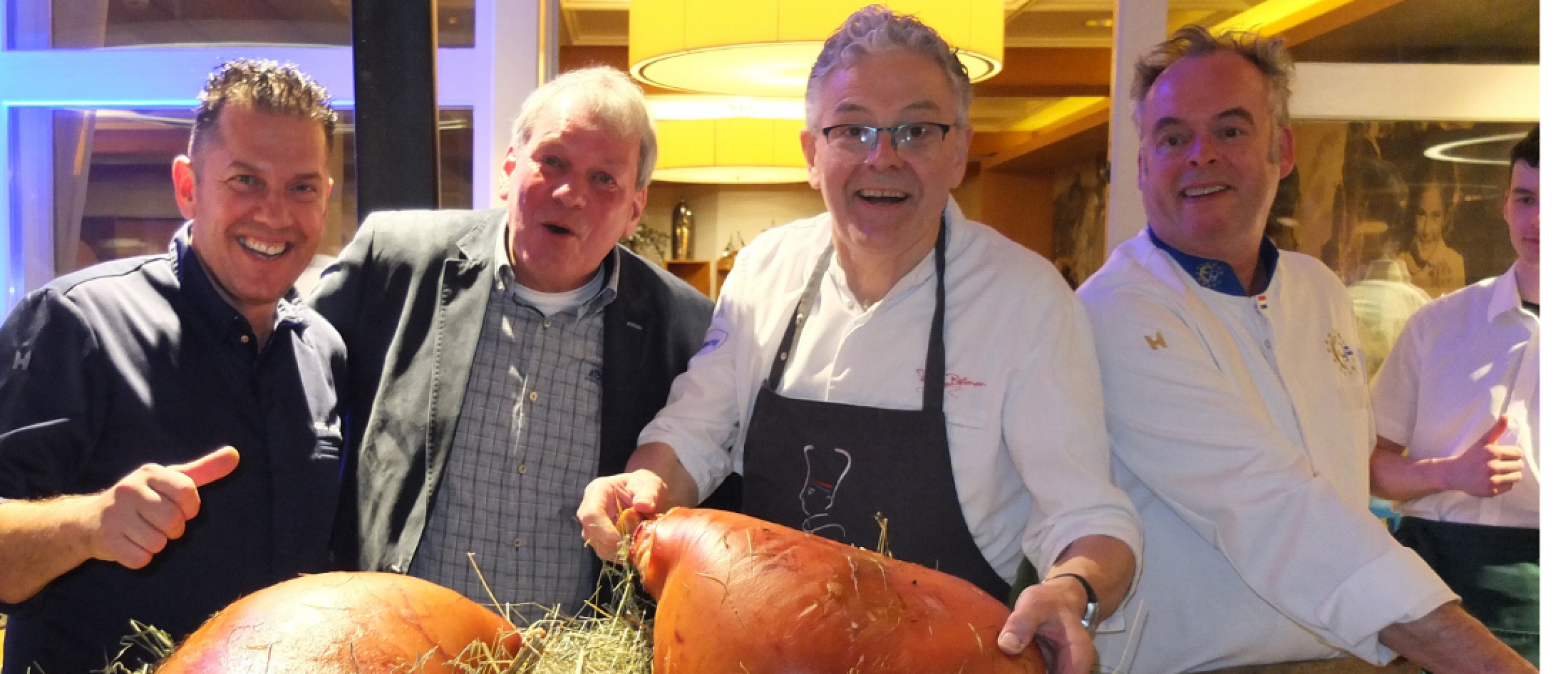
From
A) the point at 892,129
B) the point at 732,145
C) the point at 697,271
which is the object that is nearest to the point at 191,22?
the point at 732,145

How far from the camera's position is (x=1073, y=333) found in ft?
4.61

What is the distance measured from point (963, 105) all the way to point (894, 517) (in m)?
0.57

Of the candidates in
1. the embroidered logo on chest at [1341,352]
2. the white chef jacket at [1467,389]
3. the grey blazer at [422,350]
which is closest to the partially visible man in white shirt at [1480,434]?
the white chef jacket at [1467,389]

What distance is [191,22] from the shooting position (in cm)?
420

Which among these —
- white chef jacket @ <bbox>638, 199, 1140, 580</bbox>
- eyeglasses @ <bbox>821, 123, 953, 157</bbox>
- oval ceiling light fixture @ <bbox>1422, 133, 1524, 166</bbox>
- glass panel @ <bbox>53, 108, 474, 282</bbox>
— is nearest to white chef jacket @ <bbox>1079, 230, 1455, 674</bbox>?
white chef jacket @ <bbox>638, 199, 1140, 580</bbox>

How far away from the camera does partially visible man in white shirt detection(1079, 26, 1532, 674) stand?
4.22ft

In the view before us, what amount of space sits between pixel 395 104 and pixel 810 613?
171cm

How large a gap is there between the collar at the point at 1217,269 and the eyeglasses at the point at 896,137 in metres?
0.49

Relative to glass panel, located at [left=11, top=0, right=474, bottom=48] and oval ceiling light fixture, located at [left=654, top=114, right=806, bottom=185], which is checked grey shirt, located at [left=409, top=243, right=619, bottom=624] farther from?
oval ceiling light fixture, located at [left=654, top=114, right=806, bottom=185]

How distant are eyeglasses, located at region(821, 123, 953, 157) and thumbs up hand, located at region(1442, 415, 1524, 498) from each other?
4.55 ft

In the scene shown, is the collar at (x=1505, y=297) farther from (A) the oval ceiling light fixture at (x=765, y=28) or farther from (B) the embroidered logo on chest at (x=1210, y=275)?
(A) the oval ceiling light fixture at (x=765, y=28)

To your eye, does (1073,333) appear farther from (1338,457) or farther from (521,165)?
(521,165)

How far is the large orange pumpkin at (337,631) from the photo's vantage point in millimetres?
801

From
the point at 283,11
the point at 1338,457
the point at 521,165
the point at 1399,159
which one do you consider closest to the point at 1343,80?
the point at 1399,159
